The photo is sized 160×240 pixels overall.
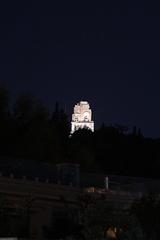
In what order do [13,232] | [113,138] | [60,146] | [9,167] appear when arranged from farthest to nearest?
[113,138] < [60,146] < [9,167] < [13,232]

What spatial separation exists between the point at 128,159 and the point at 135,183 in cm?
2699

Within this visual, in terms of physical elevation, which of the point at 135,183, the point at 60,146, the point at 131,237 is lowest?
the point at 131,237

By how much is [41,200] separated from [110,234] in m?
15.6

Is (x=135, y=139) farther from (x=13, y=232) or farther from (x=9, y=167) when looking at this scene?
(x=13, y=232)

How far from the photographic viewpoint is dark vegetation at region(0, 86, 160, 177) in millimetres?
68062

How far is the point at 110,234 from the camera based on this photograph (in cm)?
3825

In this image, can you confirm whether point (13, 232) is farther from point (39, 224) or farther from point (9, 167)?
point (9, 167)

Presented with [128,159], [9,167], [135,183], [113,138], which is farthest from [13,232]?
[113,138]

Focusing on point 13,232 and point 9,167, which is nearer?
point 13,232

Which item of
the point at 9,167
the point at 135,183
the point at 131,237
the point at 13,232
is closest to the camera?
the point at 131,237

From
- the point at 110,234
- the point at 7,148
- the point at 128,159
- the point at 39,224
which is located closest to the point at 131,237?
the point at 110,234

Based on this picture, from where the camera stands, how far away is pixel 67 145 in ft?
252

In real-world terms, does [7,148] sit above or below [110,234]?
above

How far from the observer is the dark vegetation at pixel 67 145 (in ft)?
223
